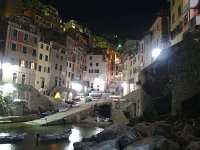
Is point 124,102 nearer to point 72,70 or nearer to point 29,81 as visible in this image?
point 29,81

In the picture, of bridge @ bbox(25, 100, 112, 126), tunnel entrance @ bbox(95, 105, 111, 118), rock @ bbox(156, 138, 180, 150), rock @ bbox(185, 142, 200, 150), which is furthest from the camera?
tunnel entrance @ bbox(95, 105, 111, 118)

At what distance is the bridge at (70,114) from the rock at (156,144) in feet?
115

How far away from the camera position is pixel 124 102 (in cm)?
6288

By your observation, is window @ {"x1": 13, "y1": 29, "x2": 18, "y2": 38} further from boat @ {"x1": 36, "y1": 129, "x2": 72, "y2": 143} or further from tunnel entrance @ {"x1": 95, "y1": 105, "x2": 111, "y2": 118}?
boat @ {"x1": 36, "y1": 129, "x2": 72, "y2": 143}

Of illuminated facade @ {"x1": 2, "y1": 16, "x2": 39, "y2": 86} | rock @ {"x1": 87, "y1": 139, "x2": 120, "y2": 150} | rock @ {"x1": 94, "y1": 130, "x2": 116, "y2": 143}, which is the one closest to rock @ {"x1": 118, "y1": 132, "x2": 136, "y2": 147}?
rock @ {"x1": 87, "y1": 139, "x2": 120, "y2": 150}

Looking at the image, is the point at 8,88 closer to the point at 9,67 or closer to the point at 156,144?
the point at 9,67

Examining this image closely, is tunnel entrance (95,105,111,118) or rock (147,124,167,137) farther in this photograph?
tunnel entrance (95,105,111,118)

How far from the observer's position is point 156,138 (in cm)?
2327

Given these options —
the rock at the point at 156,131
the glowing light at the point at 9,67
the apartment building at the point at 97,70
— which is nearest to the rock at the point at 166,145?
the rock at the point at 156,131

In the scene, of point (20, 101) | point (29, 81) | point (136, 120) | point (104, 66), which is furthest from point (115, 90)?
point (136, 120)

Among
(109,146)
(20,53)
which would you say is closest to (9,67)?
(20,53)

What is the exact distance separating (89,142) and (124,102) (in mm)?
33654

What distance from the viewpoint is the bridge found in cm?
5686

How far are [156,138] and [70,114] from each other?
4076 cm
